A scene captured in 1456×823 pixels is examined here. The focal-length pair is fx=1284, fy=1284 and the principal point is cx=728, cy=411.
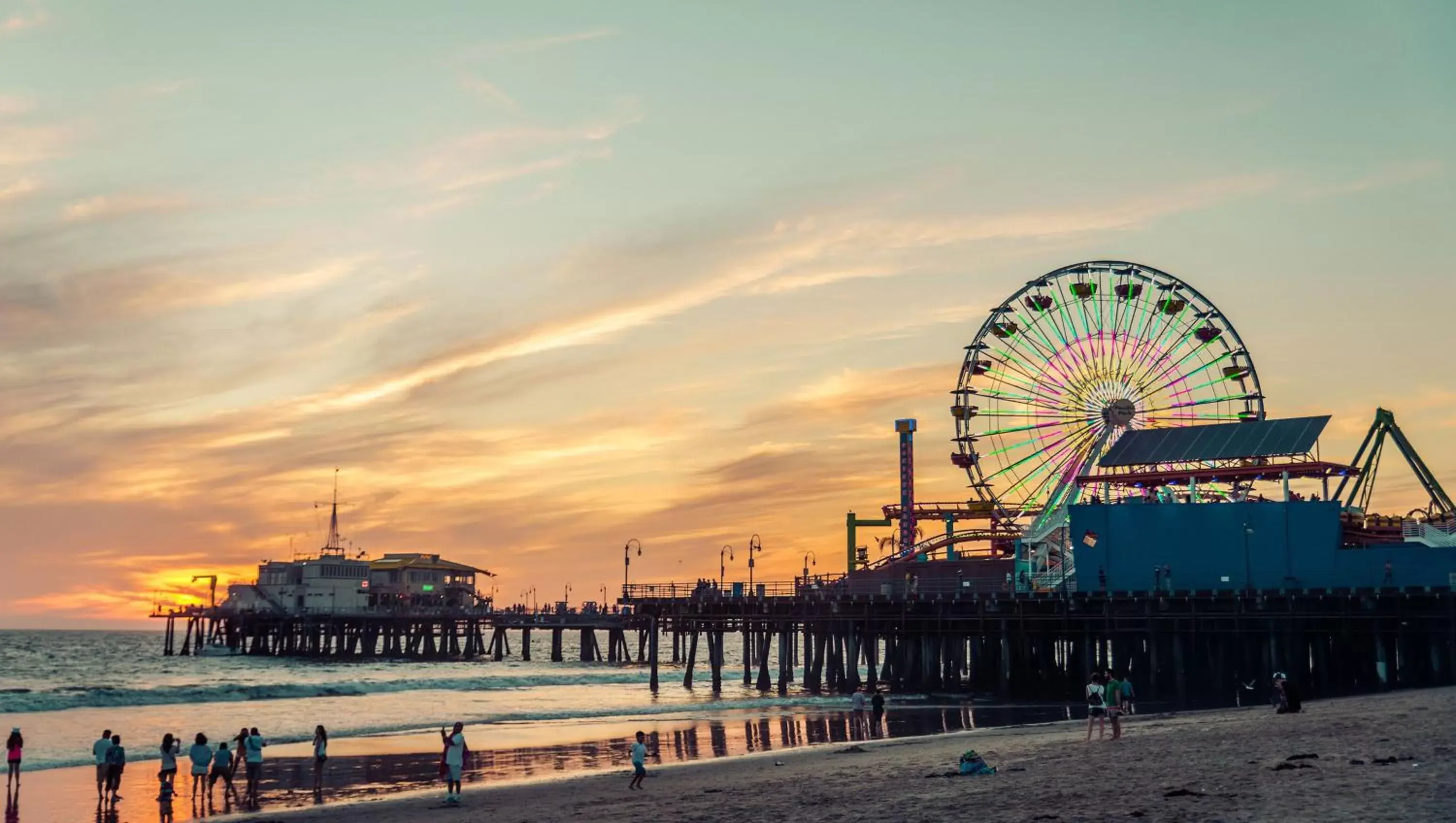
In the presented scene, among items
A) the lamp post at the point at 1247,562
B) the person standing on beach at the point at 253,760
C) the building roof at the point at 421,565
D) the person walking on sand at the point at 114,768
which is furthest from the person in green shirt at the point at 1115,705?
the building roof at the point at 421,565

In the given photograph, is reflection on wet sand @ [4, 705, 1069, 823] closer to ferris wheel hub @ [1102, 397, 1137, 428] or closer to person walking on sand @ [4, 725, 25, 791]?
person walking on sand @ [4, 725, 25, 791]

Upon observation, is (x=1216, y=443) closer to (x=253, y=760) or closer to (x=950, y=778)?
(x=950, y=778)

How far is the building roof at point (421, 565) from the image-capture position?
139250mm

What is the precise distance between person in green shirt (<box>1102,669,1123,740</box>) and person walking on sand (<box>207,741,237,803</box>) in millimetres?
20752

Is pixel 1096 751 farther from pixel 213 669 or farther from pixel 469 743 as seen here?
pixel 213 669

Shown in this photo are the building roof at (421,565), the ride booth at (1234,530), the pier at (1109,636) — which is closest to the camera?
the pier at (1109,636)

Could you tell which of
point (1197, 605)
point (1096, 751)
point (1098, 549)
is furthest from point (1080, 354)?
A: point (1096, 751)

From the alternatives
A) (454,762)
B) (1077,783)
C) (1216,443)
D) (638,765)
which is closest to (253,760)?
(454,762)

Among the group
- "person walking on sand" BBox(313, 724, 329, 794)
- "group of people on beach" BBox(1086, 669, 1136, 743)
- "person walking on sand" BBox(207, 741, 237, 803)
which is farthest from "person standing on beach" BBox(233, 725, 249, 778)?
"group of people on beach" BBox(1086, 669, 1136, 743)

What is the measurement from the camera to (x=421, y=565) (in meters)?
141

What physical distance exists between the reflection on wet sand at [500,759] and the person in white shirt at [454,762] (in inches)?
134

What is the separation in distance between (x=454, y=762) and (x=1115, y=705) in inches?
610

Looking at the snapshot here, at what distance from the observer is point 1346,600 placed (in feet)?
174

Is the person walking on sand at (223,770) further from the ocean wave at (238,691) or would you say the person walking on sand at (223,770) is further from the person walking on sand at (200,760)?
the ocean wave at (238,691)
